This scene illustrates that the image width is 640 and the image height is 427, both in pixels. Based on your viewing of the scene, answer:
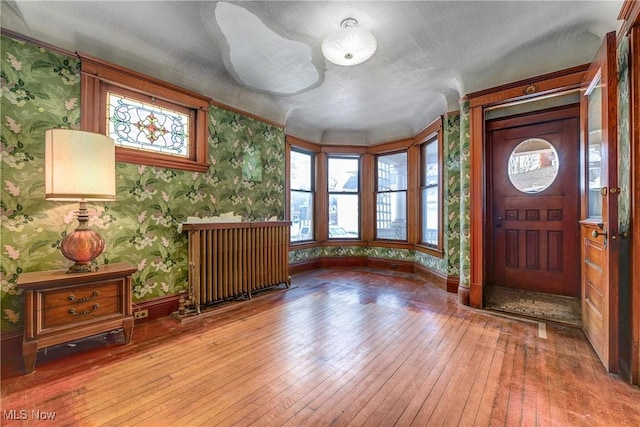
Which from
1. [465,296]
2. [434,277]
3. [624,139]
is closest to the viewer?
[624,139]

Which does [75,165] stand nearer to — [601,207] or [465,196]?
[465,196]

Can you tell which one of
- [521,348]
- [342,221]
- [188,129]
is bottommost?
[521,348]

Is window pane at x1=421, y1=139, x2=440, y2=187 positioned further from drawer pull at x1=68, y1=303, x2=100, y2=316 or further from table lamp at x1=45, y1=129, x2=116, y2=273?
drawer pull at x1=68, y1=303, x2=100, y2=316

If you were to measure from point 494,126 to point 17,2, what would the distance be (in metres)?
4.74

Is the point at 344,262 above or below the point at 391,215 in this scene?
below

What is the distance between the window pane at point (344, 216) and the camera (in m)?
5.36

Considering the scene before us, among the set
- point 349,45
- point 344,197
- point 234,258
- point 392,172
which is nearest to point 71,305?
point 234,258

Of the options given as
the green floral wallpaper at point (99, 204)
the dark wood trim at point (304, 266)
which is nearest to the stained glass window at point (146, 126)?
the green floral wallpaper at point (99, 204)

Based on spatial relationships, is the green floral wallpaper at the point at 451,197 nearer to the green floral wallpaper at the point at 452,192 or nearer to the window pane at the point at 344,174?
the green floral wallpaper at the point at 452,192

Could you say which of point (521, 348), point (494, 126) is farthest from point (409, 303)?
point (494, 126)

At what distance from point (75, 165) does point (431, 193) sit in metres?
4.37

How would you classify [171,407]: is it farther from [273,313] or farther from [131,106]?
[131,106]

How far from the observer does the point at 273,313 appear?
295cm

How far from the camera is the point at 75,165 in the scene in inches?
77.0
